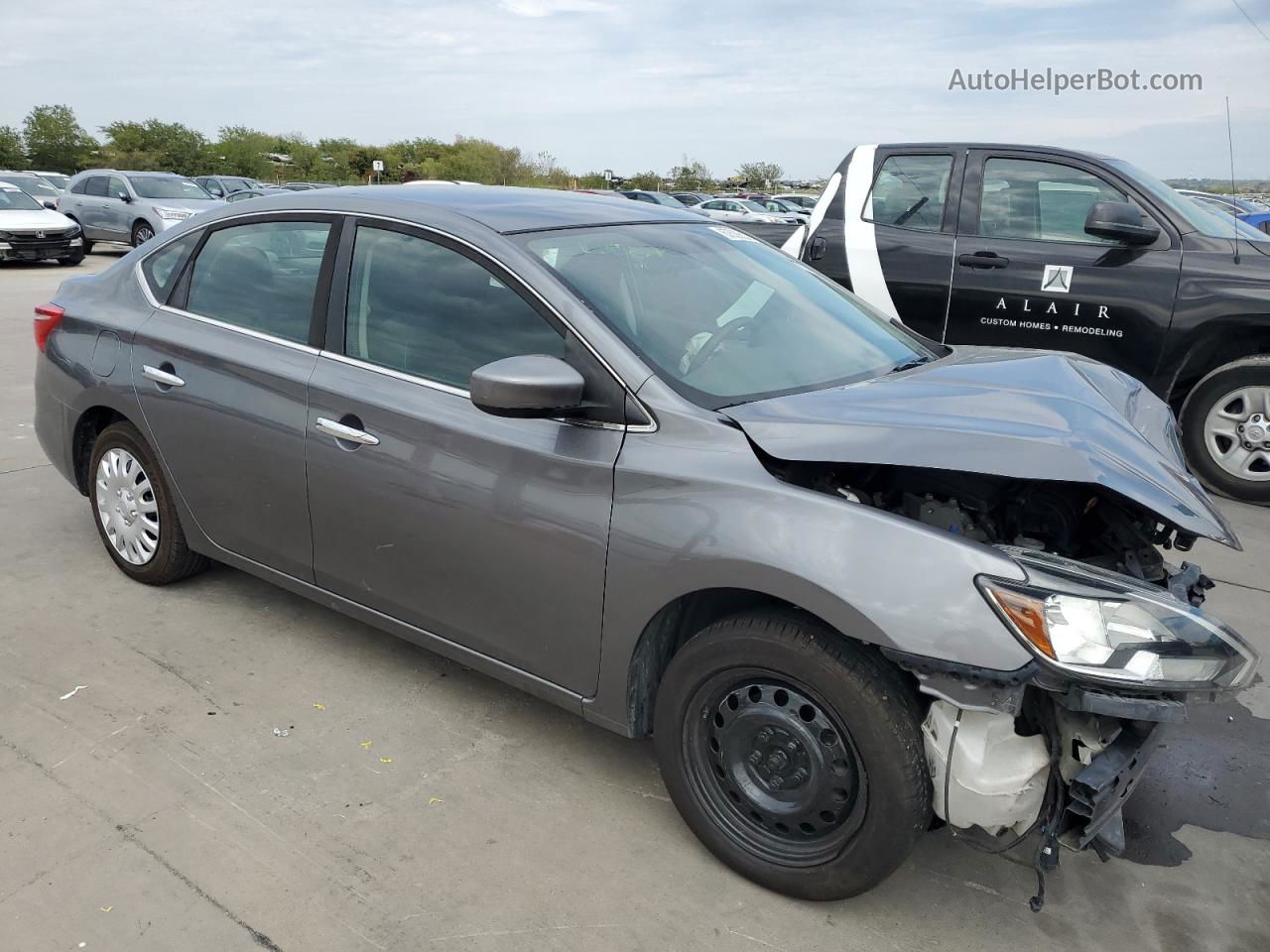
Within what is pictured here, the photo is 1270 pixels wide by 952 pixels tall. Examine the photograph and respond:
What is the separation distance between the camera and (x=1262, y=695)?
367cm

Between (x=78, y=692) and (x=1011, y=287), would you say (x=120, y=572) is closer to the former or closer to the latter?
(x=78, y=692)

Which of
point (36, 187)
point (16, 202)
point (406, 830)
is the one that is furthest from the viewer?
point (36, 187)

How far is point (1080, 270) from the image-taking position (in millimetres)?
5926

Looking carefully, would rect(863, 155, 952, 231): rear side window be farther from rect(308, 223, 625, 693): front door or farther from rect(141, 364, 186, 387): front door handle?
Answer: rect(141, 364, 186, 387): front door handle

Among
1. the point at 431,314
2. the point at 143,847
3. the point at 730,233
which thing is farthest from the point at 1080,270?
the point at 143,847

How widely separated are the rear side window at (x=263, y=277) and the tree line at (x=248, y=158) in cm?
4885

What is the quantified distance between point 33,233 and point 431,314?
719 inches

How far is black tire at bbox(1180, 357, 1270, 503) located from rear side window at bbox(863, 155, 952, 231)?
1798 millimetres

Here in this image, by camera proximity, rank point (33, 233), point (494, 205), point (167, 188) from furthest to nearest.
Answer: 1. point (167, 188)
2. point (33, 233)
3. point (494, 205)

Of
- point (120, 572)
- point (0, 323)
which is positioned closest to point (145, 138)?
point (0, 323)

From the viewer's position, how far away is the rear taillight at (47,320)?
4273 mm

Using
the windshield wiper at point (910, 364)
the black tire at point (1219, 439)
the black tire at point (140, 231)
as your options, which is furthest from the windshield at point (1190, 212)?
the black tire at point (140, 231)

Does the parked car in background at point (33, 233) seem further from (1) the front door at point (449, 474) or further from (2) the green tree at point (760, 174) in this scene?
(2) the green tree at point (760, 174)

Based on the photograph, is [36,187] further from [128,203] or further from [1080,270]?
[1080,270]
